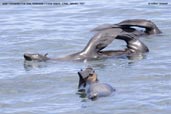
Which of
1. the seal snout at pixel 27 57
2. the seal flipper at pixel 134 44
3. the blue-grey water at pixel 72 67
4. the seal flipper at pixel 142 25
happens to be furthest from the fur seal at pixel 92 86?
the seal flipper at pixel 142 25

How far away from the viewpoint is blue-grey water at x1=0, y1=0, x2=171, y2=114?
11.0 meters

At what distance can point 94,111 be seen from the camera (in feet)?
35.1

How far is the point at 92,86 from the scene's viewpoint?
37.1 ft

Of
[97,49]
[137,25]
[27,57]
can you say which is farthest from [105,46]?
[137,25]

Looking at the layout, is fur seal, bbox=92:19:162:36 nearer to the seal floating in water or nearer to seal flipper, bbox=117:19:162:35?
seal flipper, bbox=117:19:162:35

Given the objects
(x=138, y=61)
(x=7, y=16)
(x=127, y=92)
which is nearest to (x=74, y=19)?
(x=7, y=16)

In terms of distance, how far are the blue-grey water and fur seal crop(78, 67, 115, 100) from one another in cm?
9

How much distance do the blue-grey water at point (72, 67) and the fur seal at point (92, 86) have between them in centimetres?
9

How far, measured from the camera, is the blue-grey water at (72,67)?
11039mm

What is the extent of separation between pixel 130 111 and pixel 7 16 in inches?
367

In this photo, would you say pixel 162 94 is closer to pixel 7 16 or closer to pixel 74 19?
pixel 74 19

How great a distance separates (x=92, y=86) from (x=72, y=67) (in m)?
2.03

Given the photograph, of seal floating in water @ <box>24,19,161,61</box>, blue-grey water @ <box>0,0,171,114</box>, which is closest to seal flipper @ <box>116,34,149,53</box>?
seal floating in water @ <box>24,19,161,61</box>

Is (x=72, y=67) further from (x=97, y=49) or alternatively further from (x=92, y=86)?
(x=92, y=86)
